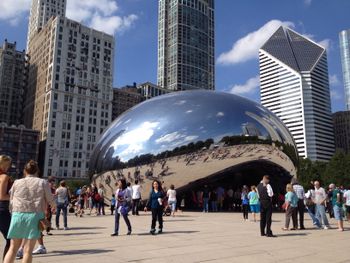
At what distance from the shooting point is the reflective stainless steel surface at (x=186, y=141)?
16531 millimetres

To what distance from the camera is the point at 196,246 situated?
776 centimetres

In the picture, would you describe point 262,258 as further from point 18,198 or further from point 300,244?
point 18,198

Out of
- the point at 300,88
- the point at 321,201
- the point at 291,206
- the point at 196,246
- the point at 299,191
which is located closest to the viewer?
the point at 196,246

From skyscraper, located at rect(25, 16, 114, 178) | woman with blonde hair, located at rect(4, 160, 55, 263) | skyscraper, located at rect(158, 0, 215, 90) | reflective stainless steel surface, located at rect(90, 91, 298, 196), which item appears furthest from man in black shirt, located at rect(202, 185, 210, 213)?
skyscraper, located at rect(158, 0, 215, 90)

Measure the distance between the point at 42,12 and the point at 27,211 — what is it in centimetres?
15446

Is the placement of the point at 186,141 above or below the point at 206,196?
above

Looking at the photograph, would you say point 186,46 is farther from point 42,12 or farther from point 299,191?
point 299,191

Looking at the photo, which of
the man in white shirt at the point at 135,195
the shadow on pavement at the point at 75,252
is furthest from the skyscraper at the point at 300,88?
the shadow on pavement at the point at 75,252

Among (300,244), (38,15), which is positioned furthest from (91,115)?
(300,244)

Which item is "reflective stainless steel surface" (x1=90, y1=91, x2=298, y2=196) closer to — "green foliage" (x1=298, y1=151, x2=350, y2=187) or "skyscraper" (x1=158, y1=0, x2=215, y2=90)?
"green foliage" (x1=298, y1=151, x2=350, y2=187)

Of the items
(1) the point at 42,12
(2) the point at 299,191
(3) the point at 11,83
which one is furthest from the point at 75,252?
(1) the point at 42,12

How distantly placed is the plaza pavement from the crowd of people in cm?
48

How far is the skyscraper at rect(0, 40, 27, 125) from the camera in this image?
120 m

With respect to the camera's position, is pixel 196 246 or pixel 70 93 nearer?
pixel 196 246
